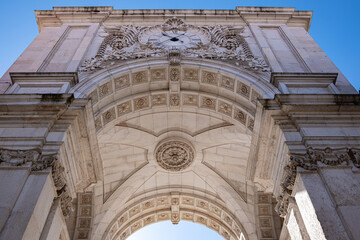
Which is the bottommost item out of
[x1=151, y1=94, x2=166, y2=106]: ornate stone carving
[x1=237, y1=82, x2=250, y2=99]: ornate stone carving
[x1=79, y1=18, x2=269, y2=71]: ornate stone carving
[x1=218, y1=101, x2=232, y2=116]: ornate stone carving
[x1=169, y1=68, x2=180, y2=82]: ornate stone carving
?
[x1=237, y1=82, x2=250, y2=99]: ornate stone carving

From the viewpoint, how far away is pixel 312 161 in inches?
290

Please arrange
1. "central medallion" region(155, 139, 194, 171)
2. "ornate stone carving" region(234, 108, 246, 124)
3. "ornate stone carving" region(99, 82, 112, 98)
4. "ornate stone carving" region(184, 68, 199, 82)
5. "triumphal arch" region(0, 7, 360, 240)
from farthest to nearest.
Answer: "central medallion" region(155, 139, 194, 171) → "ornate stone carving" region(184, 68, 199, 82) → "ornate stone carving" region(234, 108, 246, 124) → "ornate stone carving" region(99, 82, 112, 98) → "triumphal arch" region(0, 7, 360, 240)

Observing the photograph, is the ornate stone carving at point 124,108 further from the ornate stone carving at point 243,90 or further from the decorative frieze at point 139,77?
the ornate stone carving at point 243,90

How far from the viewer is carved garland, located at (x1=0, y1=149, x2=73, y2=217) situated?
23.6 feet

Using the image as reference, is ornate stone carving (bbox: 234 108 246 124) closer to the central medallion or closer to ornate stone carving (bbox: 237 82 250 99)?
ornate stone carving (bbox: 237 82 250 99)

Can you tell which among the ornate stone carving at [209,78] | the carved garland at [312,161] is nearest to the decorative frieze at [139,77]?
the ornate stone carving at [209,78]

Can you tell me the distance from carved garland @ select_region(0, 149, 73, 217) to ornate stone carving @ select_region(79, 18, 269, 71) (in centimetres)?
447

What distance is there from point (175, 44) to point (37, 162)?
7.70 metres

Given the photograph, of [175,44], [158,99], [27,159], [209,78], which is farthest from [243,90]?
[27,159]

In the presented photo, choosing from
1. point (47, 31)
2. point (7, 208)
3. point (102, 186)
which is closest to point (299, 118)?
point (7, 208)

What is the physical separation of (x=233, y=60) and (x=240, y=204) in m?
6.78

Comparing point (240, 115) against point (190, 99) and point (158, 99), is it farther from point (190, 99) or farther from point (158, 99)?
point (158, 99)

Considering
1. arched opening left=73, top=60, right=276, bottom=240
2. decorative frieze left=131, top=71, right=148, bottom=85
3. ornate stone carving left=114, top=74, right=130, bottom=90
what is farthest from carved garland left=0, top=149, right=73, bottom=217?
decorative frieze left=131, top=71, right=148, bottom=85

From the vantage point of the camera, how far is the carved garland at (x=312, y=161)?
7.31 metres
